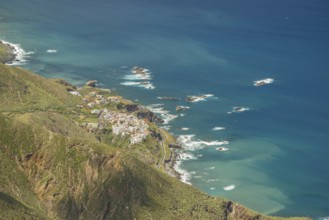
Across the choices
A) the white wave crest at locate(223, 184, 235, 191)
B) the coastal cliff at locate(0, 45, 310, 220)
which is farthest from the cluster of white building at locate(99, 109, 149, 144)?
the coastal cliff at locate(0, 45, 310, 220)

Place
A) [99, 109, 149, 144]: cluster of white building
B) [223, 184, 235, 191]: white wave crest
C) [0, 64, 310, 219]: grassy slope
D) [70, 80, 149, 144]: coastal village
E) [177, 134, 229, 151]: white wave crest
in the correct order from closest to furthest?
[0, 64, 310, 219]: grassy slope < [223, 184, 235, 191]: white wave crest < [70, 80, 149, 144]: coastal village < [99, 109, 149, 144]: cluster of white building < [177, 134, 229, 151]: white wave crest


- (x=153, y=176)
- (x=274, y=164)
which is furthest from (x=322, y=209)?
(x=153, y=176)

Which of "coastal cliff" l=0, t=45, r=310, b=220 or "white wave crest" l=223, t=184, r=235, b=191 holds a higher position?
"coastal cliff" l=0, t=45, r=310, b=220

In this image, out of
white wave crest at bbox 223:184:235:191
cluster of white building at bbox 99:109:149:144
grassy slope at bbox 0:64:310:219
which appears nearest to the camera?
grassy slope at bbox 0:64:310:219

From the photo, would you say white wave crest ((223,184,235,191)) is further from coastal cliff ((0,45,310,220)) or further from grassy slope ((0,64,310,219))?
grassy slope ((0,64,310,219))

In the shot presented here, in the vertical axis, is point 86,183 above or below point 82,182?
below

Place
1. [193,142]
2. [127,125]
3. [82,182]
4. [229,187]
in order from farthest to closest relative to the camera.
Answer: [193,142]
[127,125]
[229,187]
[82,182]

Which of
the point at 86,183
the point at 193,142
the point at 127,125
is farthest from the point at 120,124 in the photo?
the point at 86,183

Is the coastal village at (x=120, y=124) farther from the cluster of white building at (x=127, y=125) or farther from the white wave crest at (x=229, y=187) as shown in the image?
the white wave crest at (x=229, y=187)

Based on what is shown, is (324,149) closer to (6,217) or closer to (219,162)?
(219,162)

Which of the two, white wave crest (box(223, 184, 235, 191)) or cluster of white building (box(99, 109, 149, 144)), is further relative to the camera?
cluster of white building (box(99, 109, 149, 144))

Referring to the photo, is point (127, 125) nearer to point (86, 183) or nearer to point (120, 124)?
point (120, 124)
